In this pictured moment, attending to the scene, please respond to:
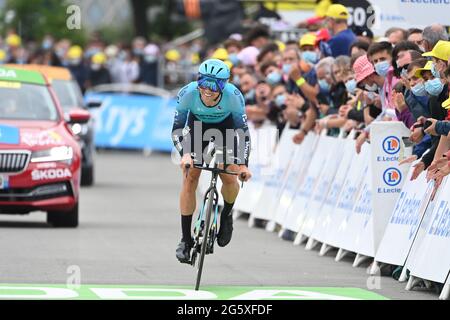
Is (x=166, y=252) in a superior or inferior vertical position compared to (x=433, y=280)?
inferior

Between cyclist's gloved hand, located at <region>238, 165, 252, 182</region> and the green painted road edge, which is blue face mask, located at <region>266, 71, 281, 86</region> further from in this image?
the green painted road edge

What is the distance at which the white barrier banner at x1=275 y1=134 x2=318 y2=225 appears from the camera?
58.7ft

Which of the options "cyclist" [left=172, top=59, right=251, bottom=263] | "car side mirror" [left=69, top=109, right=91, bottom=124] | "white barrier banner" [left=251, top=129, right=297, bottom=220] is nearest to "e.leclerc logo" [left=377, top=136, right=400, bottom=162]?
"cyclist" [left=172, top=59, right=251, bottom=263]

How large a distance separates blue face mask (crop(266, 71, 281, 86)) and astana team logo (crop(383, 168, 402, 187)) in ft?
19.6

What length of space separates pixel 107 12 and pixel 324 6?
Result: 186ft

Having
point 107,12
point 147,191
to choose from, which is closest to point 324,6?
point 147,191

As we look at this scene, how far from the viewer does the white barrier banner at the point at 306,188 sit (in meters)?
17.2

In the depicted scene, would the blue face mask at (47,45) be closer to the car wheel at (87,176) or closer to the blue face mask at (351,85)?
the car wheel at (87,176)

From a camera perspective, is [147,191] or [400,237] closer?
[400,237]

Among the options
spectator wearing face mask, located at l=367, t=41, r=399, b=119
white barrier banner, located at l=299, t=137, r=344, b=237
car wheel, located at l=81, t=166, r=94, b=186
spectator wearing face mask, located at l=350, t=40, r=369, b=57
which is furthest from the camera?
car wheel, located at l=81, t=166, r=94, b=186

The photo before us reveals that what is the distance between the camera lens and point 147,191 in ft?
84.1

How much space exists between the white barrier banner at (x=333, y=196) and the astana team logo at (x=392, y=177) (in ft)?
4.31
